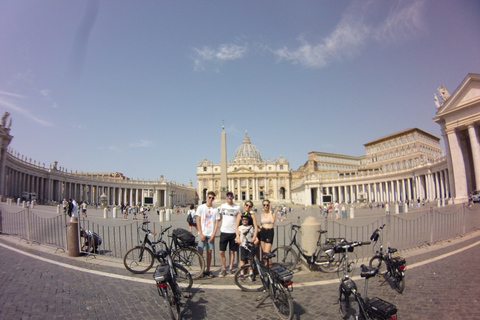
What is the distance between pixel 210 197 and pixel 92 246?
4316 millimetres

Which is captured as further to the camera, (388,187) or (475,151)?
(388,187)

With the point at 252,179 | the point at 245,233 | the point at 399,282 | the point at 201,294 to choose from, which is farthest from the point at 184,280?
the point at 252,179

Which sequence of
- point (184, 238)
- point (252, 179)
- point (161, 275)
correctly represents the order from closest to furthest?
point (161, 275) < point (184, 238) < point (252, 179)

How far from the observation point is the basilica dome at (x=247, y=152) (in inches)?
4670

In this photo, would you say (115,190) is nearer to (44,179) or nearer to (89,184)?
(89,184)

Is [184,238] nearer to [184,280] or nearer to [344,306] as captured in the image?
[184,280]

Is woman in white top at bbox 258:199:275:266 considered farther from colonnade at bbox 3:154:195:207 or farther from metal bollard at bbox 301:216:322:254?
colonnade at bbox 3:154:195:207

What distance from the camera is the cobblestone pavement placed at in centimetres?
411

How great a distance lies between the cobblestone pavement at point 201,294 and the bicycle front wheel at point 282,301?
172 millimetres

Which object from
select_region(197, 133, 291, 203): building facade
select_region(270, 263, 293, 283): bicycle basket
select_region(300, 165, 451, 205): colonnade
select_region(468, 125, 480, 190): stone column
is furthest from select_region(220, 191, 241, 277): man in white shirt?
select_region(197, 133, 291, 203): building facade

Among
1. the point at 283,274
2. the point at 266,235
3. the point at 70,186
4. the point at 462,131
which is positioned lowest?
the point at 283,274

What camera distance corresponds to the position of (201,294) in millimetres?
5016

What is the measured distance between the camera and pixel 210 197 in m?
6.41

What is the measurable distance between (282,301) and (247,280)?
184cm
